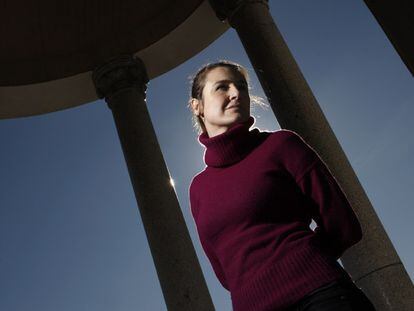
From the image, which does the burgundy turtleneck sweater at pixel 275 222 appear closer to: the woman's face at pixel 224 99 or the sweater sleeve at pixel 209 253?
the sweater sleeve at pixel 209 253

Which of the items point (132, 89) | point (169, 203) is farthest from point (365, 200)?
point (132, 89)

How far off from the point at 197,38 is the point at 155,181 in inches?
562

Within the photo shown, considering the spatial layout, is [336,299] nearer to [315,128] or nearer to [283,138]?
[283,138]

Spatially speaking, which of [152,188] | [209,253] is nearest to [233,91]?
[209,253]

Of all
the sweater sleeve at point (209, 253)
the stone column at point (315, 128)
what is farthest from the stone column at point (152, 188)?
the sweater sleeve at point (209, 253)

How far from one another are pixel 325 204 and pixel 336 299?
41.9 inches

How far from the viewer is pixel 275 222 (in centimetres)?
489

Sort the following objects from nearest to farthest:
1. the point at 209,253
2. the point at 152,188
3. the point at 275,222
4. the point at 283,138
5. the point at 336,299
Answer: the point at 336,299, the point at 275,222, the point at 283,138, the point at 209,253, the point at 152,188

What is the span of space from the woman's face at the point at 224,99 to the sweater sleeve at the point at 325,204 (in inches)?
41.3

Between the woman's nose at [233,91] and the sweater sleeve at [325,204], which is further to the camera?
the woman's nose at [233,91]

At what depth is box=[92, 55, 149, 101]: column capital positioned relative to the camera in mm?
25906

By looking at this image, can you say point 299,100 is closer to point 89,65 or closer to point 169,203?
point 169,203

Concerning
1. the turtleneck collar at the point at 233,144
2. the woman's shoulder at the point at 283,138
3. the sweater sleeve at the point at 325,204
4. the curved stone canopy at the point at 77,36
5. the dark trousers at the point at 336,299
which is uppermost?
the curved stone canopy at the point at 77,36

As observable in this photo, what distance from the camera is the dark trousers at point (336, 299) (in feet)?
13.8
